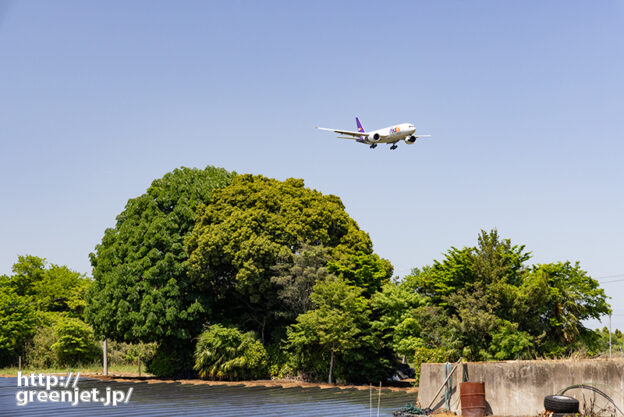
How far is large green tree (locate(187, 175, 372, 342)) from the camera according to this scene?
122ft

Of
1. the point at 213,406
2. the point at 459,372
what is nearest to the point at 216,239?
the point at 213,406

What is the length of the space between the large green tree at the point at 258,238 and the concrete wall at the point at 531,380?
64.2ft

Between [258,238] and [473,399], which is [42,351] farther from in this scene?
[473,399]

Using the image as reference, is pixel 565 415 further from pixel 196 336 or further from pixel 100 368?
pixel 100 368

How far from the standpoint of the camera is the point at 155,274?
38531 millimetres

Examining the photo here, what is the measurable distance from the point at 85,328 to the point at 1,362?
8374mm

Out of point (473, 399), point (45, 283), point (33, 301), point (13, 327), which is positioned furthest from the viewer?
point (45, 283)

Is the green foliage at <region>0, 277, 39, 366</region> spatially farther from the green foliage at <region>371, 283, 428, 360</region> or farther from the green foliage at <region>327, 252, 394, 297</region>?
the green foliage at <region>371, 283, 428, 360</region>

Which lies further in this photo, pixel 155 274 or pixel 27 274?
pixel 27 274

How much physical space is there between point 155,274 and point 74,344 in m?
16.4

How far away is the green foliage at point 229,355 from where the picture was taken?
36.4 metres

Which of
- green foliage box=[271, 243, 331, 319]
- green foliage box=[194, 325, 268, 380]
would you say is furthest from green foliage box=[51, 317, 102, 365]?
green foliage box=[271, 243, 331, 319]

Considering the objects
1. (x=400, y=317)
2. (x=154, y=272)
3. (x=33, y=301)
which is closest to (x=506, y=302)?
(x=400, y=317)

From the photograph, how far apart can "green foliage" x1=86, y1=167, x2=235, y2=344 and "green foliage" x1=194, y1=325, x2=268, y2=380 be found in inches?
82.8
